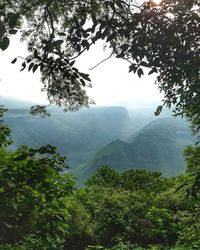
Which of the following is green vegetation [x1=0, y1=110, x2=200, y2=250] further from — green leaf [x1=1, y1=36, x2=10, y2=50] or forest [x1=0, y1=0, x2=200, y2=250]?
green leaf [x1=1, y1=36, x2=10, y2=50]

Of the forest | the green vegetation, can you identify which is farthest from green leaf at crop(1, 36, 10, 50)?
the green vegetation

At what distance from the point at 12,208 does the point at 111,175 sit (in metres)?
23.5

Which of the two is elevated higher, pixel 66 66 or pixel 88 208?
pixel 66 66

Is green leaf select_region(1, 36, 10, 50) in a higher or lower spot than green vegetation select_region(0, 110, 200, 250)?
higher

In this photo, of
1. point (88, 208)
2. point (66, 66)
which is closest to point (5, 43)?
point (66, 66)

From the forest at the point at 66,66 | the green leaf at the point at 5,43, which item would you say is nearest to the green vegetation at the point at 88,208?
A: the forest at the point at 66,66

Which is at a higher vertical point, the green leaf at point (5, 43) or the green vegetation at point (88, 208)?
the green leaf at point (5, 43)

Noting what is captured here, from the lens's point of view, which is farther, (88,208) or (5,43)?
(88,208)

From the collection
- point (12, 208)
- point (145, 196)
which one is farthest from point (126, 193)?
point (12, 208)

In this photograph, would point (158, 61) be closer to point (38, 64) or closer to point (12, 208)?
point (38, 64)

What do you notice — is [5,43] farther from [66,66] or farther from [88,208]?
[88,208]

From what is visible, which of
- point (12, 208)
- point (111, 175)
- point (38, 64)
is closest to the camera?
point (38, 64)

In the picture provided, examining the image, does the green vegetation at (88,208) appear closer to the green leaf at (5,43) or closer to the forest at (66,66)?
the forest at (66,66)

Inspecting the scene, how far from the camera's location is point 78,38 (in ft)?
19.6
